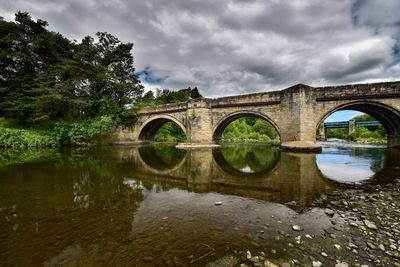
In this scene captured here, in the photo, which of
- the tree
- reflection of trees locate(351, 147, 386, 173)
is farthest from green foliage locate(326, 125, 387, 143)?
the tree

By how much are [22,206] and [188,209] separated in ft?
12.3

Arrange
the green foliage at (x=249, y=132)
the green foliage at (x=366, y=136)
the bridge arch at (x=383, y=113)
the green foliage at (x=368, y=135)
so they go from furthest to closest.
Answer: the green foliage at (x=249, y=132) → the green foliage at (x=366, y=136) → the green foliage at (x=368, y=135) → the bridge arch at (x=383, y=113)

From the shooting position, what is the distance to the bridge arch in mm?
14672

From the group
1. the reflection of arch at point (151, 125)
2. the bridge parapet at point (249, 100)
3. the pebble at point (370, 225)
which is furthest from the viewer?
the reflection of arch at point (151, 125)

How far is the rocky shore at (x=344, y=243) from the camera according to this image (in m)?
2.40

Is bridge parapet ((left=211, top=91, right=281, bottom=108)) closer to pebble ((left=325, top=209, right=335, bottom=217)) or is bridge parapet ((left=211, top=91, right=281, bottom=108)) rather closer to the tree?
pebble ((left=325, top=209, right=335, bottom=217))

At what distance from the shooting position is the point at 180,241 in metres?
2.92

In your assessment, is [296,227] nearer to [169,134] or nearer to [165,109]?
[165,109]

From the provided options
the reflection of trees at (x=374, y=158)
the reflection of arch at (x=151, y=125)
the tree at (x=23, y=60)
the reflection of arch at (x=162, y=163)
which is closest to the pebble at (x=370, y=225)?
the reflection of trees at (x=374, y=158)

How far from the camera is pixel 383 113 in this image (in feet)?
53.1

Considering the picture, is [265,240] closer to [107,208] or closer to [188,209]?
[188,209]

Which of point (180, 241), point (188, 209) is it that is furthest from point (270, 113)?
point (180, 241)

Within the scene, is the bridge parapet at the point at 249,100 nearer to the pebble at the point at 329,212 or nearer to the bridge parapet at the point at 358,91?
the bridge parapet at the point at 358,91

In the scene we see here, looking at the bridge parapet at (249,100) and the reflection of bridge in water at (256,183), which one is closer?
the reflection of bridge in water at (256,183)
